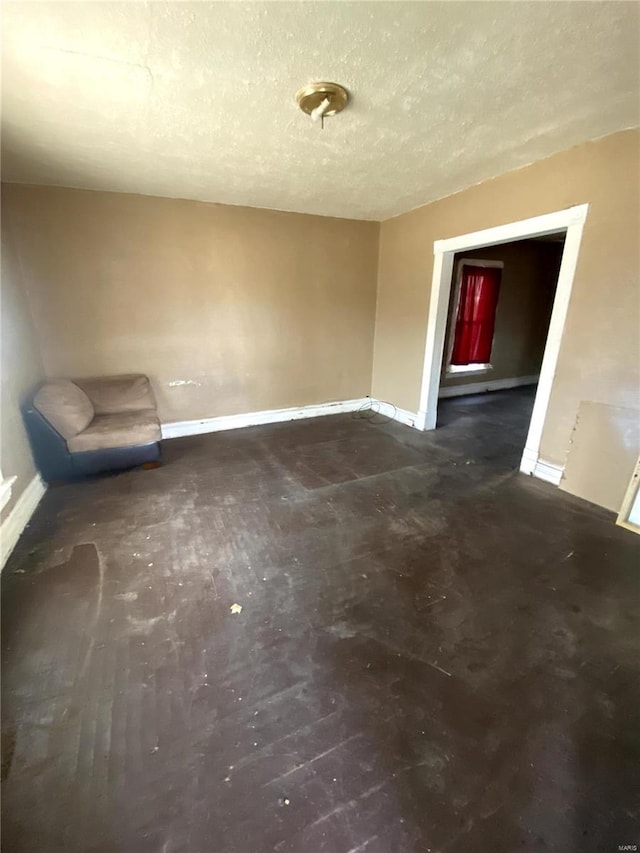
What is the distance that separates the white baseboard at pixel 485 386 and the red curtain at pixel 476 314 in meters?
0.39

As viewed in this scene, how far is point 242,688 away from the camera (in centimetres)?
143

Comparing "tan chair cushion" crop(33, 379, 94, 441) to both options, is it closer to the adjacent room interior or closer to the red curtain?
the adjacent room interior

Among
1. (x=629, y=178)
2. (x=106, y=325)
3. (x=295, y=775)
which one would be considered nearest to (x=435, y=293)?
(x=629, y=178)

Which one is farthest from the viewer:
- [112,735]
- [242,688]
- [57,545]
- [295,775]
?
[57,545]

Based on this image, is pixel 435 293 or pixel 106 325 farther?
pixel 435 293

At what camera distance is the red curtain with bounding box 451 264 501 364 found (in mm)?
5465

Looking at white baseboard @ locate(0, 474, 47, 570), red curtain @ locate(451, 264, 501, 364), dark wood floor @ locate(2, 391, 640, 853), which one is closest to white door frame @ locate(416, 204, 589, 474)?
dark wood floor @ locate(2, 391, 640, 853)

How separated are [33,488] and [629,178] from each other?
14.8 feet

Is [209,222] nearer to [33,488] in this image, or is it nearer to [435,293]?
[435,293]

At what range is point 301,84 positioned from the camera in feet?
5.58

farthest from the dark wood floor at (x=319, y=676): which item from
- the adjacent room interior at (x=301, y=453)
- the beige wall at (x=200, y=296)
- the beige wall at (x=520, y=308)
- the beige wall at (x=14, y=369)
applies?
the beige wall at (x=520, y=308)

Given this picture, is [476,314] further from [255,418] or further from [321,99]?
[321,99]

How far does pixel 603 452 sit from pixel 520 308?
420cm

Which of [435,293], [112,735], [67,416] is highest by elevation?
[435,293]
